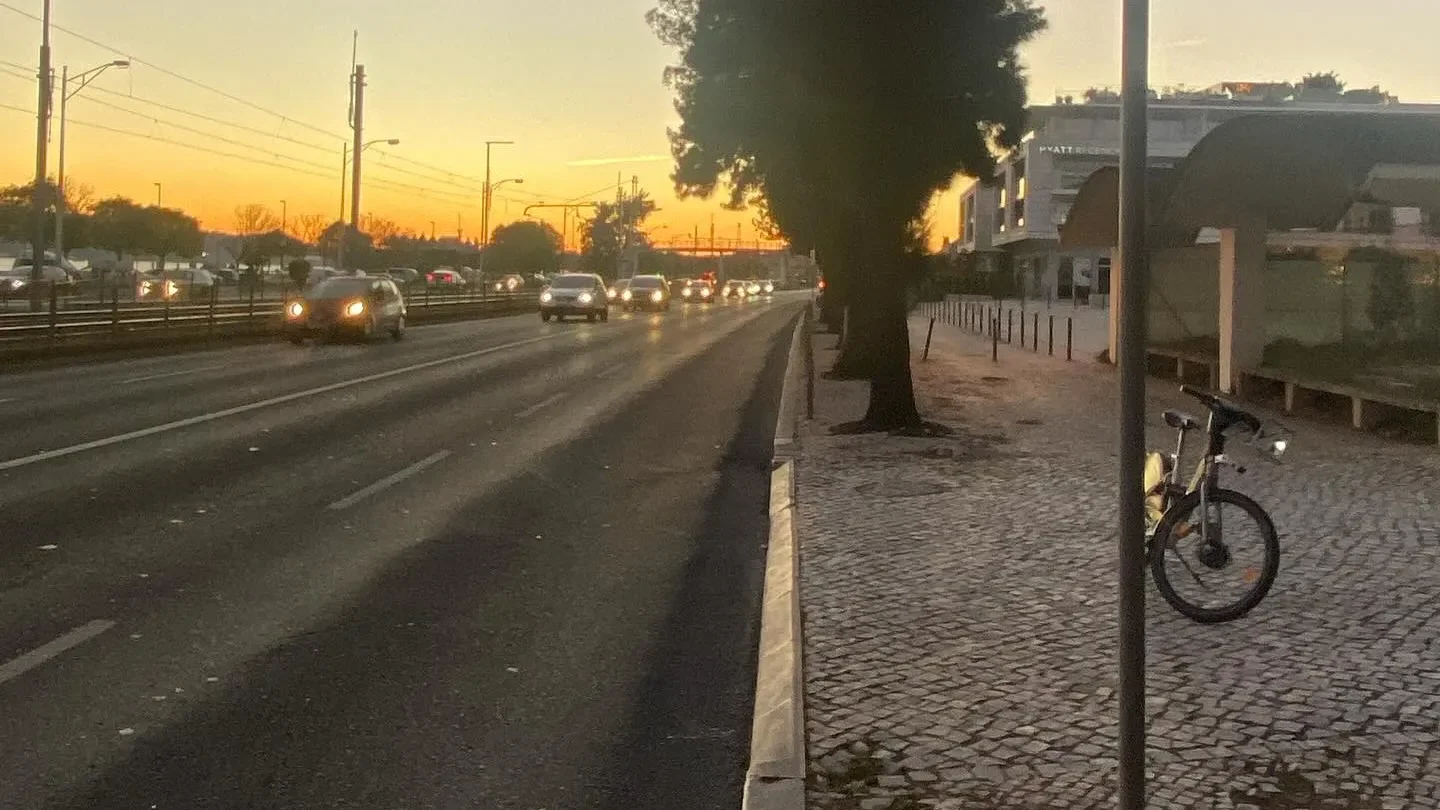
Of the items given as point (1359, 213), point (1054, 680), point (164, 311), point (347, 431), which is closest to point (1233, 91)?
point (1359, 213)

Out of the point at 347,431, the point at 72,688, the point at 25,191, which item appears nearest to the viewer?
the point at 72,688

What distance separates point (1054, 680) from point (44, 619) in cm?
491

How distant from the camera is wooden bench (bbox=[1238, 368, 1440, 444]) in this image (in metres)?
14.9

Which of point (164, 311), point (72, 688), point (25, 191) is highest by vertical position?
point (25, 191)

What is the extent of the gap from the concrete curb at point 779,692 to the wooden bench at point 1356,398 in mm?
7707

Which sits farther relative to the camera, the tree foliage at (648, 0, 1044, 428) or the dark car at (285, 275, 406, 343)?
the dark car at (285, 275, 406, 343)

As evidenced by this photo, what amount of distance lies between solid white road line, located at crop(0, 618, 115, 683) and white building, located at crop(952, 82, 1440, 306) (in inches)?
2786

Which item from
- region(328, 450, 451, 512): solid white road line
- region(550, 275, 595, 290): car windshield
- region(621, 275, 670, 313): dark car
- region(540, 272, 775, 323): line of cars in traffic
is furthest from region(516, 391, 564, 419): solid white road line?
region(621, 275, 670, 313): dark car

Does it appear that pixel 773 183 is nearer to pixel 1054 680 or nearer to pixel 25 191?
pixel 1054 680

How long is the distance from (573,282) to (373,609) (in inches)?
1779

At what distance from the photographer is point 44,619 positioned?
291 inches

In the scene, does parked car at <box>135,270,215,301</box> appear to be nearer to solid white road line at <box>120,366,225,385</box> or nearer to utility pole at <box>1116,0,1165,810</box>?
solid white road line at <box>120,366,225,385</box>

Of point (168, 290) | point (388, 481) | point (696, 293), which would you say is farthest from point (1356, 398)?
point (696, 293)

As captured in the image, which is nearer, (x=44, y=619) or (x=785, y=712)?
(x=785, y=712)
